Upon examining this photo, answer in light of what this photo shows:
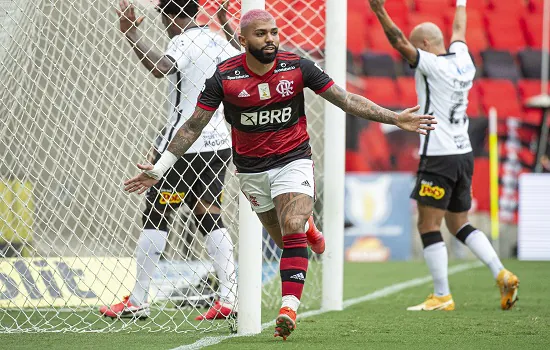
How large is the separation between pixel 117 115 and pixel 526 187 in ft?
28.9

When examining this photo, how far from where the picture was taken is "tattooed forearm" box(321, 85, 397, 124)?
16.0 feet

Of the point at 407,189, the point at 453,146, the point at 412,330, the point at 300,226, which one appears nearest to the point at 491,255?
the point at 453,146

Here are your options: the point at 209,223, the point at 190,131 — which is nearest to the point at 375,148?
the point at 209,223

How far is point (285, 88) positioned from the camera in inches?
193

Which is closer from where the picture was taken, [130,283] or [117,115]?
[117,115]

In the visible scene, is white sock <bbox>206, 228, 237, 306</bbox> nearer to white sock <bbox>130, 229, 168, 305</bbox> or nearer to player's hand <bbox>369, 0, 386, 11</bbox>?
white sock <bbox>130, 229, 168, 305</bbox>

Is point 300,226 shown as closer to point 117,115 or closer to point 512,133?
point 117,115

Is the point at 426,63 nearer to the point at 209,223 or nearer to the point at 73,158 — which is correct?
the point at 209,223

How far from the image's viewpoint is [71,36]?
231 inches

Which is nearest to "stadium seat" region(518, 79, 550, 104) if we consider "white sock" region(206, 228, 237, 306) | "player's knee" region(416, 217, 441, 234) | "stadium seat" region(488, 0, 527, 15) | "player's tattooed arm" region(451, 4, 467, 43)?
"stadium seat" region(488, 0, 527, 15)

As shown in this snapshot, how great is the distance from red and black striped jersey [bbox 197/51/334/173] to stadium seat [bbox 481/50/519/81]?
41.1 feet

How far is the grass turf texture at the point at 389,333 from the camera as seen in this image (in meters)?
4.71

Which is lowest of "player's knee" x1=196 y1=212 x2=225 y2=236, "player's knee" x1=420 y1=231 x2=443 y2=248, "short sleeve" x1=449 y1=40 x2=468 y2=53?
"player's knee" x1=420 y1=231 x2=443 y2=248

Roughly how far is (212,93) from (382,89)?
1199 centimetres
